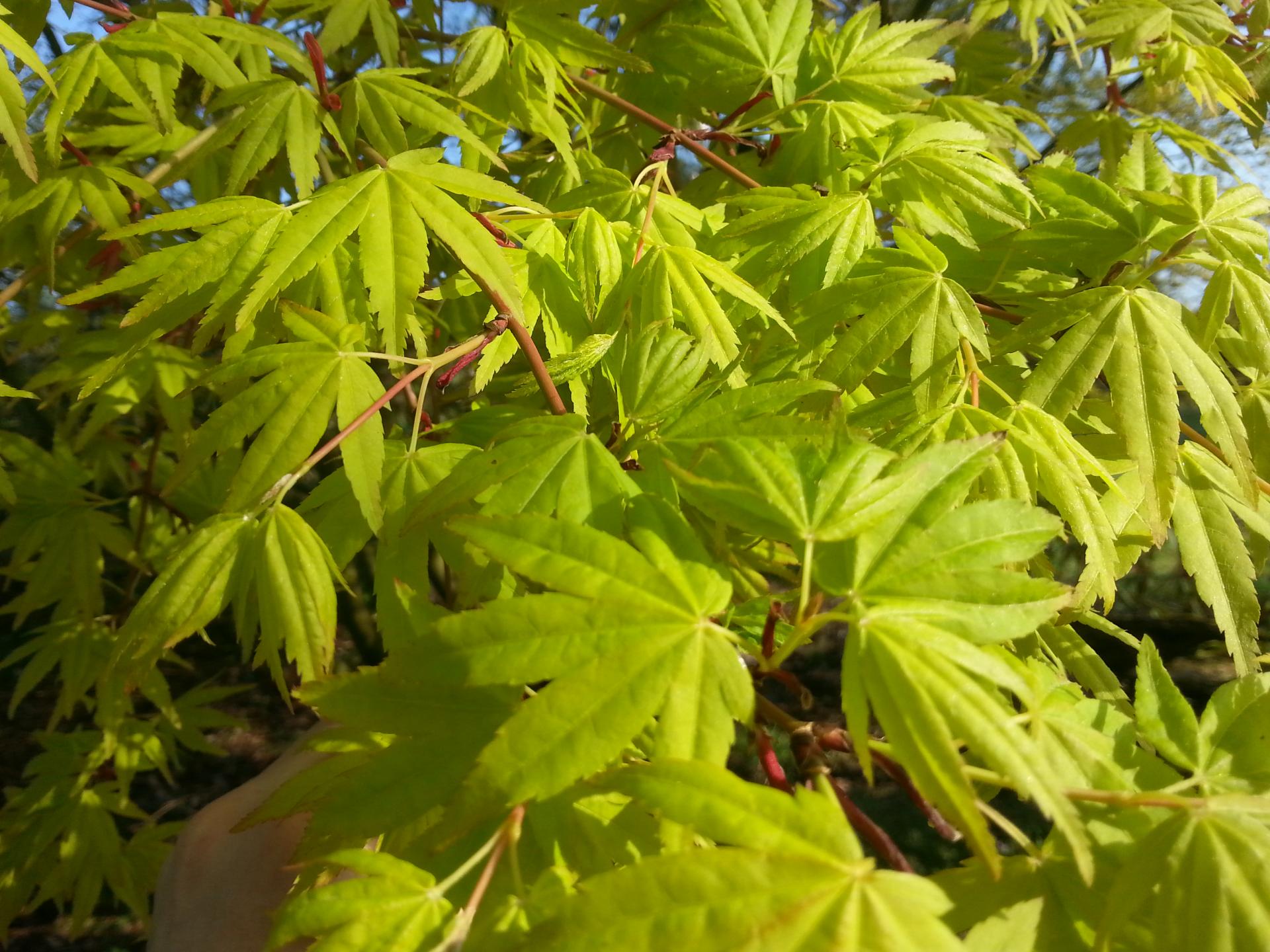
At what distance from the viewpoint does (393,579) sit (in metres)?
0.85

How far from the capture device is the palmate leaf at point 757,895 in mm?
504

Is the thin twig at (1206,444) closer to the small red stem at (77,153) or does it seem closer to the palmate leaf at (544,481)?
the palmate leaf at (544,481)

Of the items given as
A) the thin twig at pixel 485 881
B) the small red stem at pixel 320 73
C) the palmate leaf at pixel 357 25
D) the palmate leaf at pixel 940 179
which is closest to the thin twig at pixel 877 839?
the thin twig at pixel 485 881

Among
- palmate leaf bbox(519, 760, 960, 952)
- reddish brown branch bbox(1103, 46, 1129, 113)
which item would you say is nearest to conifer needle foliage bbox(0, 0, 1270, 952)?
palmate leaf bbox(519, 760, 960, 952)

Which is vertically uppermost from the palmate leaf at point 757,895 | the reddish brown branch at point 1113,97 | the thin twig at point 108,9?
the reddish brown branch at point 1113,97

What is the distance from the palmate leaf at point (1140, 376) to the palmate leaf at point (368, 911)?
2.87 feet

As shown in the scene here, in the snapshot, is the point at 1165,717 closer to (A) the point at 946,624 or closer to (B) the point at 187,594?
(A) the point at 946,624

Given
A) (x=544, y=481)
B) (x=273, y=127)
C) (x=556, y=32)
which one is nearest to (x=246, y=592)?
(x=544, y=481)

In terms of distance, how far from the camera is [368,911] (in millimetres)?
612

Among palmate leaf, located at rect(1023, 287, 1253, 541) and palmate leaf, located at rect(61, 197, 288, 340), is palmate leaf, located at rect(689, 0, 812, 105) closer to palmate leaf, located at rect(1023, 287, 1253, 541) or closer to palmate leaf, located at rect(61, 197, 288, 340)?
palmate leaf, located at rect(1023, 287, 1253, 541)

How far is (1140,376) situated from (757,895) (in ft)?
2.75

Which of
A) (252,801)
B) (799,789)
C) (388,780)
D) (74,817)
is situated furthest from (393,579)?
(74,817)

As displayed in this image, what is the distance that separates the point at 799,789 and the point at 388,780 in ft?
1.18

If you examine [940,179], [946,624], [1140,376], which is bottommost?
[946,624]
